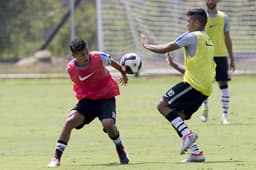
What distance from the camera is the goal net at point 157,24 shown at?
29500mm

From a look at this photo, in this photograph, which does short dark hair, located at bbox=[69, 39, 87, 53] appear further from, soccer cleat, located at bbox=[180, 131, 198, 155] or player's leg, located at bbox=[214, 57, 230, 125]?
player's leg, located at bbox=[214, 57, 230, 125]

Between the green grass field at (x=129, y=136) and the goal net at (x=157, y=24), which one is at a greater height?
the green grass field at (x=129, y=136)

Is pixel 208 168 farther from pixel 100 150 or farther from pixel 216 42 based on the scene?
pixel 216 42

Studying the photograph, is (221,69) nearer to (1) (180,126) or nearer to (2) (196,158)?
(1) (180,126)

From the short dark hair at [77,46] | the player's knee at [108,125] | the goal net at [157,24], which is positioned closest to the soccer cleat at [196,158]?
the player's knee at [108,125]

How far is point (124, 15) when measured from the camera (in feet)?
101

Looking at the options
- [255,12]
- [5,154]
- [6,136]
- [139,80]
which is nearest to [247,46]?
[255,12]

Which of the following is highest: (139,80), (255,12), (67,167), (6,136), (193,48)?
(193,48)

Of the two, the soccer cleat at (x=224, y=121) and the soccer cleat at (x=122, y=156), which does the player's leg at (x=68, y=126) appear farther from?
the soccer cleat at (x=224, y=121)

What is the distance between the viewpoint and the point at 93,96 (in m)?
11.2

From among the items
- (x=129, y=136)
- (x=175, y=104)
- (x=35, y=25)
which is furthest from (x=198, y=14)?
(x=35, y=25)

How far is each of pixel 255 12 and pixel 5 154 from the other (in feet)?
59.7

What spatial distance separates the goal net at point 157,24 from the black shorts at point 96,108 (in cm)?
1805

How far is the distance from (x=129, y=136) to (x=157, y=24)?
647 inches
